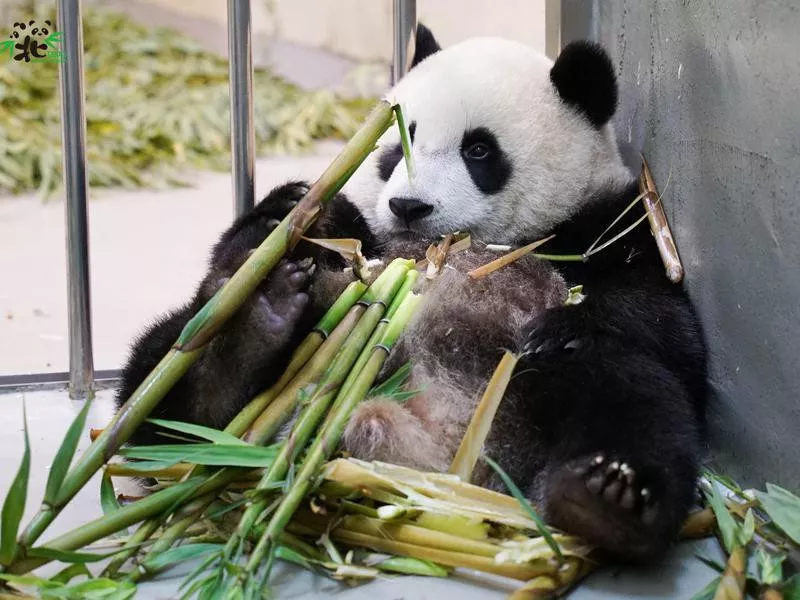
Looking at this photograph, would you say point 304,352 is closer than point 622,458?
No

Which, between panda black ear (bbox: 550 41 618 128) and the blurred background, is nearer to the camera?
panda black ear (bbox: 550 41 618 128)

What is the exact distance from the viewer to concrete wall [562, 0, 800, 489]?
1.54 meters

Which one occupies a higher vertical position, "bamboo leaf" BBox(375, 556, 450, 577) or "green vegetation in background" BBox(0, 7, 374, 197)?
"green vegetation in background" BBox(0, 7, 374, 197)

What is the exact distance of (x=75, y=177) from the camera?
2.29 meters

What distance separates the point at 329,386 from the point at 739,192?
2.60ft

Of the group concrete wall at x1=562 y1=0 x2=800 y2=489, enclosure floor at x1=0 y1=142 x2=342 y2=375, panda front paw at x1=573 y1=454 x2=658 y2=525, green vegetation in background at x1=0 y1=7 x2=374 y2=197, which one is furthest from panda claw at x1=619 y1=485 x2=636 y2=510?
green vegetation in background at x1=0 y1=7 x2=374 y2=197

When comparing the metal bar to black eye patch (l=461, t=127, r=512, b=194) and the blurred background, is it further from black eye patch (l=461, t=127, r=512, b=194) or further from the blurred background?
black eye patch (l=461, t=127, r=512, b=194)

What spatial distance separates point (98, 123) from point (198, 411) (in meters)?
3.73

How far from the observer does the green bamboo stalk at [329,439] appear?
1378 mm

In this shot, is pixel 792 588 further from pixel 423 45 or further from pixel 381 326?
pixel 423 45

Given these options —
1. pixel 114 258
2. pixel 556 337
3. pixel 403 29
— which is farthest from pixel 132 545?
pixel 114 258

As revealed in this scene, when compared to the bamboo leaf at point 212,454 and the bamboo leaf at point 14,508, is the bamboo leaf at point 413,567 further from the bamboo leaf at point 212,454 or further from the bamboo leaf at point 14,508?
the bamboo leaf at point 14,508

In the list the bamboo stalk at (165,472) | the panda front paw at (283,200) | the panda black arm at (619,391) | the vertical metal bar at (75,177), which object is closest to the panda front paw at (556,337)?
the panda black arm at (619,391)

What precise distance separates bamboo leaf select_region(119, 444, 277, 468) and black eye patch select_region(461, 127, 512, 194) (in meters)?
0.83
